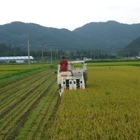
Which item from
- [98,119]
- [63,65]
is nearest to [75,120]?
[98,119]

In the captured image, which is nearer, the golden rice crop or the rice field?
the golden rice crop

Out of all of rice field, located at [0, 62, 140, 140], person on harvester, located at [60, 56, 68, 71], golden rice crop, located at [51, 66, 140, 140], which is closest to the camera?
golden rice crop, located at [51, 66, 140, 140]

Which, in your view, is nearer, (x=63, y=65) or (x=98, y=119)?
(x=98, y=119)

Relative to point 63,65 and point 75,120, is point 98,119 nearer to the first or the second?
point 75,120

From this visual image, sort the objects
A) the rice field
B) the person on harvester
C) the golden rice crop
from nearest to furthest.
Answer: the golden rice crop, the rice field, the person on harvester

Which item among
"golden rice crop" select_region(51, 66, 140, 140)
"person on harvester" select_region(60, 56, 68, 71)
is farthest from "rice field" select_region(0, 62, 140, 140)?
"person on harvester" select_region(60, 56, 68, 71)

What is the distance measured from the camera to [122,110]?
1231 cm

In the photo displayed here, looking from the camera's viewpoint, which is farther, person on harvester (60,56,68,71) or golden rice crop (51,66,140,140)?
person on harvester (60,56,68,71)

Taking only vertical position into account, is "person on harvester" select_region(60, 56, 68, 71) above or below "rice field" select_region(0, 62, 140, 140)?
above

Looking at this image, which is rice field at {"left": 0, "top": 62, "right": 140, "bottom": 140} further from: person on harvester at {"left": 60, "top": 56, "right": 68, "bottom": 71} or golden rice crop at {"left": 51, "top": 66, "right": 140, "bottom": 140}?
person on harvester at {"left": 60, "top": 56, "right": 68, "bottom": 71}

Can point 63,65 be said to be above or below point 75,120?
above

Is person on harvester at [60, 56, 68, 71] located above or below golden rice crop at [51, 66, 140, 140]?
above

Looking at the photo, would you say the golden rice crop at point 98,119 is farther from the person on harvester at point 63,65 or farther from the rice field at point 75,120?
the person on harvester at point 63,65

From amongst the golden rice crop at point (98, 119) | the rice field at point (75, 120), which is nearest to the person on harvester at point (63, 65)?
the rice field at point (75, 120)
